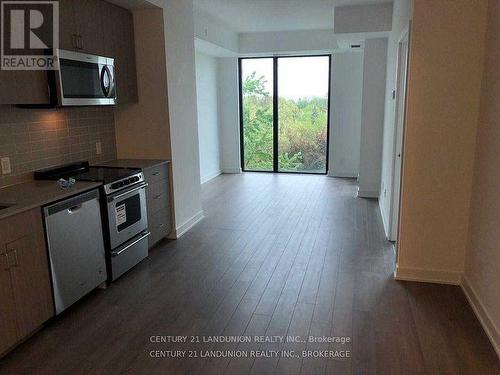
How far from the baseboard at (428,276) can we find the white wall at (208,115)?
474cm

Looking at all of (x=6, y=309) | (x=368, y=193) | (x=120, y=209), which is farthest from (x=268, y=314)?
(x=368, y=193)

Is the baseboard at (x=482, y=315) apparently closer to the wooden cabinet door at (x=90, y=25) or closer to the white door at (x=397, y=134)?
the white door at (x=397, y=134)

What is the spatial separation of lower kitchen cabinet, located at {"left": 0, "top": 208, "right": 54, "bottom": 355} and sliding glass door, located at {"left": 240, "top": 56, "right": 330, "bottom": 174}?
614 cm

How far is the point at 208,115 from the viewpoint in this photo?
7676mm

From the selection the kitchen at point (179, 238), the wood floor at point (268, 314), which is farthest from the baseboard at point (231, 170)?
the wood floor at point (268, 314)

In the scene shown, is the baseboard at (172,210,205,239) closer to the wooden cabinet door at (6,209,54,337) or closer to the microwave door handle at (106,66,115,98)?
the microwave door handle at (106,66,115,98)

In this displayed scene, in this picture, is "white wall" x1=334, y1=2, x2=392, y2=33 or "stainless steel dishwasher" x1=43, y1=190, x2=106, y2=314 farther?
"white wall" x1=334, y1=2, x2=392, y2=33

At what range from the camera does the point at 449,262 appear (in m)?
3.18

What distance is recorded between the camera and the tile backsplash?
2.97 meters

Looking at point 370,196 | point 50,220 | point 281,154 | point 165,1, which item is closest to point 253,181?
point 281,154

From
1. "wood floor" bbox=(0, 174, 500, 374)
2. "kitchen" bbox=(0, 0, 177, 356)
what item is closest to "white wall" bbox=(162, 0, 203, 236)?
"kitchen" bbox=(0, 0, 177, 356)

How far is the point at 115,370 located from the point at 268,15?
5260 millimetres

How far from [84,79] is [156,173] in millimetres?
1149

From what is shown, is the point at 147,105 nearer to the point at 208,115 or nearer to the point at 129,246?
the point at 129,246
